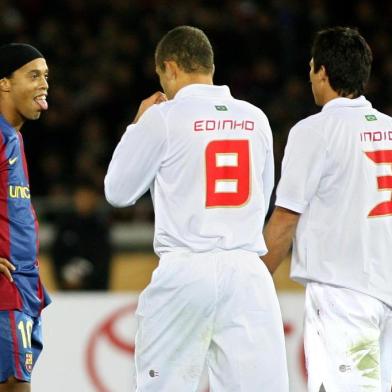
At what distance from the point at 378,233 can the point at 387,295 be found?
28 centimetres

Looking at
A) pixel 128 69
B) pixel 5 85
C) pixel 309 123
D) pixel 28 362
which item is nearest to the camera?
pixel 309 123

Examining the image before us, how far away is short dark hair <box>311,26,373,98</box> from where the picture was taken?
18.1 ft

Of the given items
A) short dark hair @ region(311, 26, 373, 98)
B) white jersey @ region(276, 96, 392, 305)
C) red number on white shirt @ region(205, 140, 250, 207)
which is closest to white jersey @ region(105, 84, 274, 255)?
red number on white shirt @ region(205, 140, 250, 207)

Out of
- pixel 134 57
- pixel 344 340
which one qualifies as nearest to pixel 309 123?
pixel 344 340

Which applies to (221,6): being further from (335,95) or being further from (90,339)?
(335,95)

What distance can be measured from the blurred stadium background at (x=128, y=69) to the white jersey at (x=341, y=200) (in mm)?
5958

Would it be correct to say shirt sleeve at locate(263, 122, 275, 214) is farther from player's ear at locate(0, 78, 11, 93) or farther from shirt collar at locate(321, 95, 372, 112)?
player's ear at locate(0, 78, 11, 93)

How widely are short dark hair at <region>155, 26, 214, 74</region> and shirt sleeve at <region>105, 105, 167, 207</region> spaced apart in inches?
10.6

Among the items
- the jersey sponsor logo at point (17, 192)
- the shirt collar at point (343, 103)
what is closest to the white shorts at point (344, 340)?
the shirt collar at point (343, 103)

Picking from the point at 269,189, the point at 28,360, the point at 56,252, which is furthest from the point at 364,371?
the point at 56,252

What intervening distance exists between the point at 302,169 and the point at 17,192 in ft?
4.44

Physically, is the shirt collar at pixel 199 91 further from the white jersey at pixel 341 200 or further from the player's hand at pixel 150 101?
the white jersey at pixel 341 200

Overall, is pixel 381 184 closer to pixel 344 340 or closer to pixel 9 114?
pixel 344 340

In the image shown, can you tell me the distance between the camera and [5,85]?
5.80 meters
